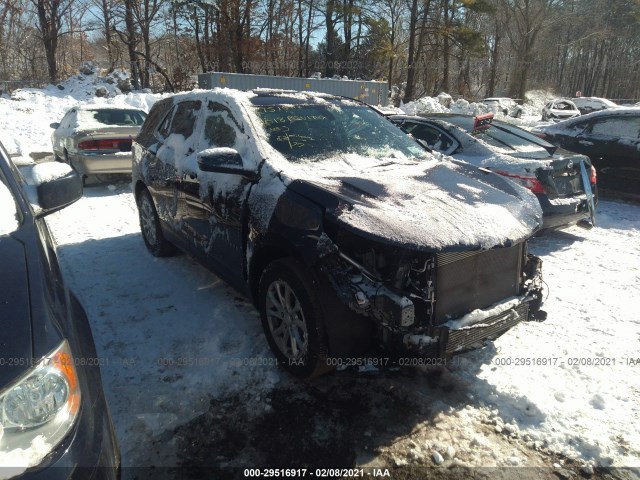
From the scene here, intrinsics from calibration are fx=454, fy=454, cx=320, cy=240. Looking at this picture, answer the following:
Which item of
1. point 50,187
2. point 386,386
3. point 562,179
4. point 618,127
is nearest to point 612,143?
point 618,127

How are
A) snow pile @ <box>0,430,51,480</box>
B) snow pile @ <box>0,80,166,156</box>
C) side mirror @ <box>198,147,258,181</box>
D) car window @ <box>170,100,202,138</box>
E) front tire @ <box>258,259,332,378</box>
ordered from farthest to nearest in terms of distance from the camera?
snow pile @ <box>0,80,166,156</box>, car window @ <box>170,100,202,138</box>, side mirror @ <box>198,147,258,181</box>, front tire @ <box>258,259,332,378</box>, snow pile @ <box>0,430,51,480</box>

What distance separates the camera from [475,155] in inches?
221

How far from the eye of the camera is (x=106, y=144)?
8.61 metres

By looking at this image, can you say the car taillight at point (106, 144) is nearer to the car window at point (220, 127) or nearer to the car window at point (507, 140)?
the car window at point (220, 127)

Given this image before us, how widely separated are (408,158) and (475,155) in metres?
2.07

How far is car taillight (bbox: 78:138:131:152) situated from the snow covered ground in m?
4.59

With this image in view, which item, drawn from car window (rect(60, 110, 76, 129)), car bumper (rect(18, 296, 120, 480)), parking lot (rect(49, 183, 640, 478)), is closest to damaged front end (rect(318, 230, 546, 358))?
parking lot (rect(49, 183, 640, 478))

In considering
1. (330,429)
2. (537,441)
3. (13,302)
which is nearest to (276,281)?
(330,429)

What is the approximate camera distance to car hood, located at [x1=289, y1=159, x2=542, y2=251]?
2479 mm

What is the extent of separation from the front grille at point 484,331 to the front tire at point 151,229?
352cm

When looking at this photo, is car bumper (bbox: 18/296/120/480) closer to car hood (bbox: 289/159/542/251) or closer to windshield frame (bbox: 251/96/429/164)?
car hood (bbox: 289/159/542/251)

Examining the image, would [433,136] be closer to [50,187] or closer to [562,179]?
[562,179]

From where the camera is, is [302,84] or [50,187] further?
[302,84]

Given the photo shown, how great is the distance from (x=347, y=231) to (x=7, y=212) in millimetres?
1737
